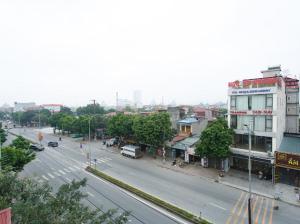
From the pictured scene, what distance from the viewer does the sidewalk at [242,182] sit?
24609mm

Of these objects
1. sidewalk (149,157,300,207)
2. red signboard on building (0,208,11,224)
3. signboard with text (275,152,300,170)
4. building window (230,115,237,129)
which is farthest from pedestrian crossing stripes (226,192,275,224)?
red signboard on building (0,208,11,224)

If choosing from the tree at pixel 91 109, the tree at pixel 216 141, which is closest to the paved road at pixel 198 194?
the tree at pixel 216 141

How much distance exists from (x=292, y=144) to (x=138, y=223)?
22.7 metres

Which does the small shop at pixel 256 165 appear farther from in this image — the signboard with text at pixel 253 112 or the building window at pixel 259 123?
the signboard with text at pixel 253 112

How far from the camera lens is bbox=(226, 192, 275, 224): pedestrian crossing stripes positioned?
19.6 meters

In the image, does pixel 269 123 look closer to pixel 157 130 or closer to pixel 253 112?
pixel 253 112

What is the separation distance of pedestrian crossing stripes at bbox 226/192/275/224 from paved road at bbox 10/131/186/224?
5.47 metres

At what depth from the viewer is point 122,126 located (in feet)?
151

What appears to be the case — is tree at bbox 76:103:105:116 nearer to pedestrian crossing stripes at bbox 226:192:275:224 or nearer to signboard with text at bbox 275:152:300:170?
signboard with text at bbox 275:152:300:170

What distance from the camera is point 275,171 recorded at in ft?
91.2

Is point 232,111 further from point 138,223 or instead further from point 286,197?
point 138,223

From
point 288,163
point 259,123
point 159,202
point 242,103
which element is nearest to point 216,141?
point 259,123

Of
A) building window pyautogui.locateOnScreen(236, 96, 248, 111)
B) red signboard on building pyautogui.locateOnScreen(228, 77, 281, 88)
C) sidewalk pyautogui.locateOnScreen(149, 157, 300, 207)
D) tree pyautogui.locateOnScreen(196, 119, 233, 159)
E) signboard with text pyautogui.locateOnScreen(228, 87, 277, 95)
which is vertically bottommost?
sidewalk pyautogui.locateOnScreen(149, 157, 300, 207)

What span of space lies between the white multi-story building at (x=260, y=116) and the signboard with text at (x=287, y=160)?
0.85 meters
